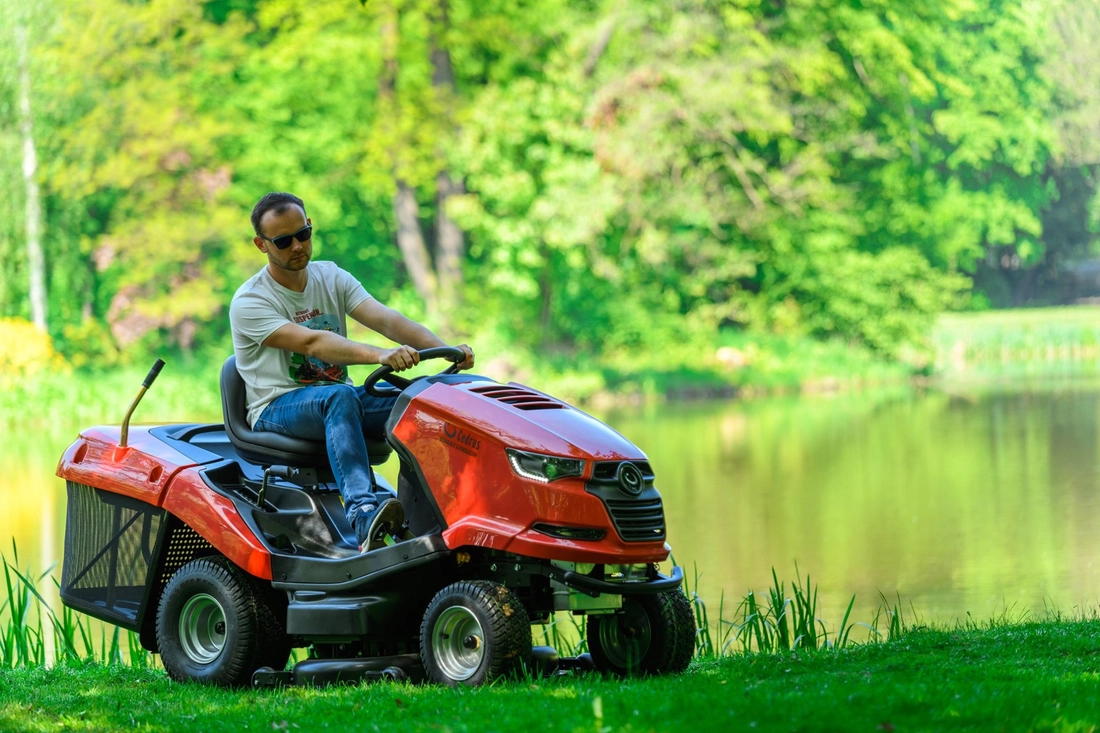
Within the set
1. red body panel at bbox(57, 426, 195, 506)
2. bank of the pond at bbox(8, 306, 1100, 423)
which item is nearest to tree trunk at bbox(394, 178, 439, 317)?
bank of the pond at bbox(8, 306, 1100, 423)

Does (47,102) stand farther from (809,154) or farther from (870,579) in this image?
(870,579)

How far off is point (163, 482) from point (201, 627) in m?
0.54

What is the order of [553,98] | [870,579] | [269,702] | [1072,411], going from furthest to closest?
[553,98], [1072,411], [870,579], [269,702]

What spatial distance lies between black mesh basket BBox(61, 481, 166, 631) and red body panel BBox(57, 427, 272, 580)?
0.07m

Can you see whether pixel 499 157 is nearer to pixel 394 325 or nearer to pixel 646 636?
pixel 394 325

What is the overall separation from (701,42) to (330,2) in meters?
6.38

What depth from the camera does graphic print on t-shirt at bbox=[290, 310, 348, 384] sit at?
554 cm

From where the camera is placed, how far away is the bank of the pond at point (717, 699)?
402 centimetres

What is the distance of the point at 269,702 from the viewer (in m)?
4.87

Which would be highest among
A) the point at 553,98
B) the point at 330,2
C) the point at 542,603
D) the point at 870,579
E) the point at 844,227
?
the point at 330,2

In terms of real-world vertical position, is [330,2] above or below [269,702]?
above

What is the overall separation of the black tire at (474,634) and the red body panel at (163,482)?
0.74 m

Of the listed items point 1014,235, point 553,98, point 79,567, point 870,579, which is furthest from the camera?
point 1014,235

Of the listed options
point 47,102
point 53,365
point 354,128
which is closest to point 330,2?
point 354,128
